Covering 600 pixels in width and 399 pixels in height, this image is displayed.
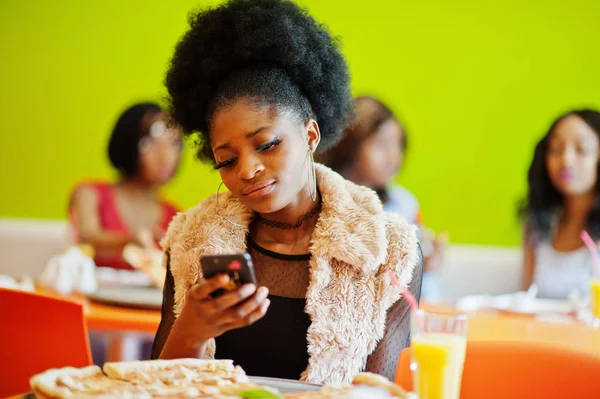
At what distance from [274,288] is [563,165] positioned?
2.11 meters

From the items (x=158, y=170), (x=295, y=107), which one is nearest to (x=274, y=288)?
(x=295, y=107)

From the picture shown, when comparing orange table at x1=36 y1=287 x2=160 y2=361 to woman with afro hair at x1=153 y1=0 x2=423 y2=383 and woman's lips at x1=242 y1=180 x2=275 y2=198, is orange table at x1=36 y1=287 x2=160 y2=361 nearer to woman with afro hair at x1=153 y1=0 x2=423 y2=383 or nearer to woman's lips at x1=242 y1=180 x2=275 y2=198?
woman with afro hair at x1=153 y1=0 x2=423 y2=383

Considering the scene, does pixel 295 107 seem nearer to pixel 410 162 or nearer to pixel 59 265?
pixel 59 265

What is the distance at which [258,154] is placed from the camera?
173 cm

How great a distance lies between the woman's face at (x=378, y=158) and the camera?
12.5 ft

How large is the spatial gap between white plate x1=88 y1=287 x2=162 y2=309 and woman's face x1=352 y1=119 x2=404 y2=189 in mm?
1434

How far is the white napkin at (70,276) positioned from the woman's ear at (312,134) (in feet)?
3.75

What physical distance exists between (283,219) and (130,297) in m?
0.80

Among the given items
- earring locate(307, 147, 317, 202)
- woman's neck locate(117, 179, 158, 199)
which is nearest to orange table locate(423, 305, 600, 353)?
earring locate(307, 147, 317, 202)

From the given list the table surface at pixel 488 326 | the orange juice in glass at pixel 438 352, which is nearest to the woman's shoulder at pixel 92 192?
the table surface at pixel 488 326

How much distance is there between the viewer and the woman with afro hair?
5.74ft

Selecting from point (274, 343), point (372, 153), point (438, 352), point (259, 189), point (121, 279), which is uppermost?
point (372, 153)

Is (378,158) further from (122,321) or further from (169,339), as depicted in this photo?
(169,339)

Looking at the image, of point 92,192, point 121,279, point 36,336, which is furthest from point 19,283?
point 92,192
